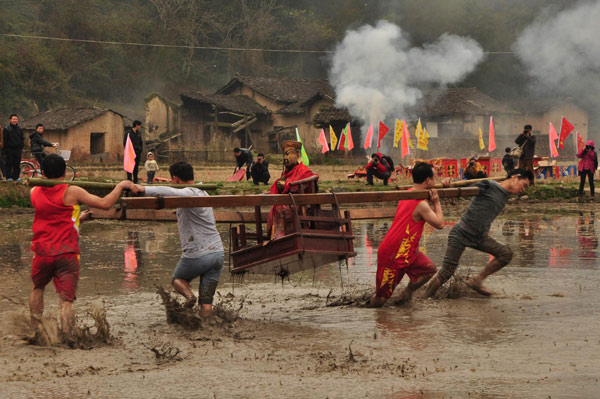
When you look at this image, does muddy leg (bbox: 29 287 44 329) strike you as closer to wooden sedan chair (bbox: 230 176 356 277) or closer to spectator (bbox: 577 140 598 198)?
wooden sedan chair (bbox: 230 176 356 277)

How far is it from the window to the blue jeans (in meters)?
39.1

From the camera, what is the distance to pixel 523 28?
68.2 metres

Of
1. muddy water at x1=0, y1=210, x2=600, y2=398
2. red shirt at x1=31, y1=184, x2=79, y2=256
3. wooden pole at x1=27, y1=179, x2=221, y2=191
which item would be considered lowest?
muddy water at x1=0, y1=210, x2=600, y2=398

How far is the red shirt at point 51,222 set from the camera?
21.1 ft

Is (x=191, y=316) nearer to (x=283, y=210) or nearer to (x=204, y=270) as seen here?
(x=204, y=270)

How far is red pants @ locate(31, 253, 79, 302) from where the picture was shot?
21.4ft

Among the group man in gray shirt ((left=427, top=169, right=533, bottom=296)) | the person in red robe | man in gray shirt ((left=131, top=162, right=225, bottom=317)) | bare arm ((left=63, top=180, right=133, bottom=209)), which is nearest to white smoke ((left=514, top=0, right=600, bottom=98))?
man in gray shirt ((left=427, top=169, right=533, bottom=296))

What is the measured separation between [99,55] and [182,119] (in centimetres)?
1142

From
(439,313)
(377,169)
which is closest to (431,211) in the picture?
(439,313)

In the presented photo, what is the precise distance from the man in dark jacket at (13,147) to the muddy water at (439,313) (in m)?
5.39

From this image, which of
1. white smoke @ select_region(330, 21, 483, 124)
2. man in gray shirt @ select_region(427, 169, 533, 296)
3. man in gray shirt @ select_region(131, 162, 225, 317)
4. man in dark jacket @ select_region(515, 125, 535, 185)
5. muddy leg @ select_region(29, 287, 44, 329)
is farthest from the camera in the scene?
white smoke @ select_region(330, 21, 483, 124)

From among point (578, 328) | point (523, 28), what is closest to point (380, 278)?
point (578, 328)

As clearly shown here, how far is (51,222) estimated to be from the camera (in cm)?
648

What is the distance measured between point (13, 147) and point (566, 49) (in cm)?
5031
